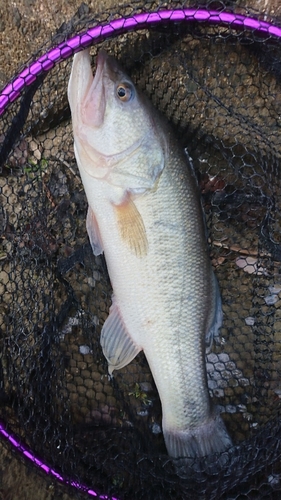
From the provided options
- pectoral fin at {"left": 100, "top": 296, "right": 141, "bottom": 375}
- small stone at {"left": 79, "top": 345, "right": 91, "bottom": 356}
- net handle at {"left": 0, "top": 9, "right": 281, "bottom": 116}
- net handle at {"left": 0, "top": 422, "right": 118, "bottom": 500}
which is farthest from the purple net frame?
net handle at {"left": 0, "top": 422, "right": 118, "bottom": 500}

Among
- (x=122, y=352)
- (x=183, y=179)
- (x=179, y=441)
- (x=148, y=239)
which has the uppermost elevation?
(x=183, y=179)

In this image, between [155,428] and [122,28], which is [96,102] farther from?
[155,428]

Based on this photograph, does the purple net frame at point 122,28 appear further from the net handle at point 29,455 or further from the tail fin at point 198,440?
the tail fin at point 198,440

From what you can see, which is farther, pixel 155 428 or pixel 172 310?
pixel 155 428

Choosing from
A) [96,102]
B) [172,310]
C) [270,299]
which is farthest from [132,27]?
[270,299]

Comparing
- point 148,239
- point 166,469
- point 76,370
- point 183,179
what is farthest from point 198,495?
point 183,179

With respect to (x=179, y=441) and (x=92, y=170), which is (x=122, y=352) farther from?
(x=92, y=170)

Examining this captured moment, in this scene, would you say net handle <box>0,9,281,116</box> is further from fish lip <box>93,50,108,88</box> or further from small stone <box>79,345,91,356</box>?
small stone <box>79,345,91,356</box>
